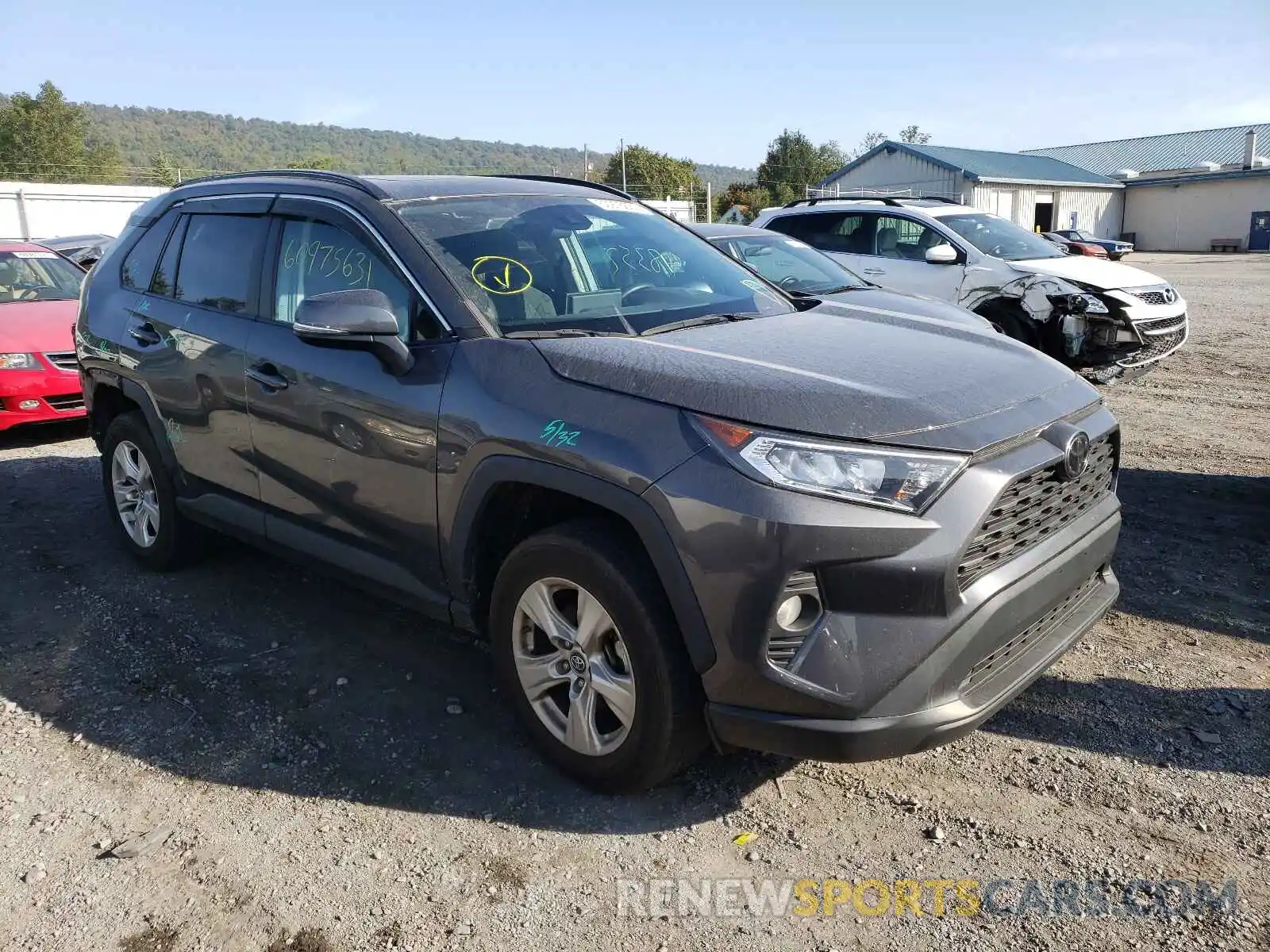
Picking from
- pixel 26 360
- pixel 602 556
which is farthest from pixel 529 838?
pixel 26 360

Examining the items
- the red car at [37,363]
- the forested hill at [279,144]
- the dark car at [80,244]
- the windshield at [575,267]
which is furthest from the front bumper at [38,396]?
the forested hill at [279,144]

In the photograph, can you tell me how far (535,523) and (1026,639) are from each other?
1.54 m

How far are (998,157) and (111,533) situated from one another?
5043cm

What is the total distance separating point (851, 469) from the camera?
249 cm

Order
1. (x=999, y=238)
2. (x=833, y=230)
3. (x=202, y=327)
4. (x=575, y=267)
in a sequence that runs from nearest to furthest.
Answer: (x=575, y=267), (x=202, y=327), (x=999, y=238), (x=833, y=230)

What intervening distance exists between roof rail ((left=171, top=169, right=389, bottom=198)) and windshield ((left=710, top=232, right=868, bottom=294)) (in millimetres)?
4346

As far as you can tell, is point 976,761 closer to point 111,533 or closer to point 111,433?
point 111,433

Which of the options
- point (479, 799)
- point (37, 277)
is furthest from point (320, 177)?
point (37, 277)

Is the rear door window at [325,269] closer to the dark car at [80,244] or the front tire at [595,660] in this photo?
the front tire at [595,660]

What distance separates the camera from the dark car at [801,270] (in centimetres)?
725

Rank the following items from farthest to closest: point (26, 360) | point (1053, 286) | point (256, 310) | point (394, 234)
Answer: point (1053, 286) < point (26, 360) < point (256, 310) < point (394, 234)

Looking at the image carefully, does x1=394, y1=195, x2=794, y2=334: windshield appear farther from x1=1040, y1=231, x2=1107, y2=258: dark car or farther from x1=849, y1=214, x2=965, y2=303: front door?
x1=1040, y1=231, x2=1107, y2=258: dark car

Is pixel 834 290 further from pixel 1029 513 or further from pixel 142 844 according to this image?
pixel 142 844

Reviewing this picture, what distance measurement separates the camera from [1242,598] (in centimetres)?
432
